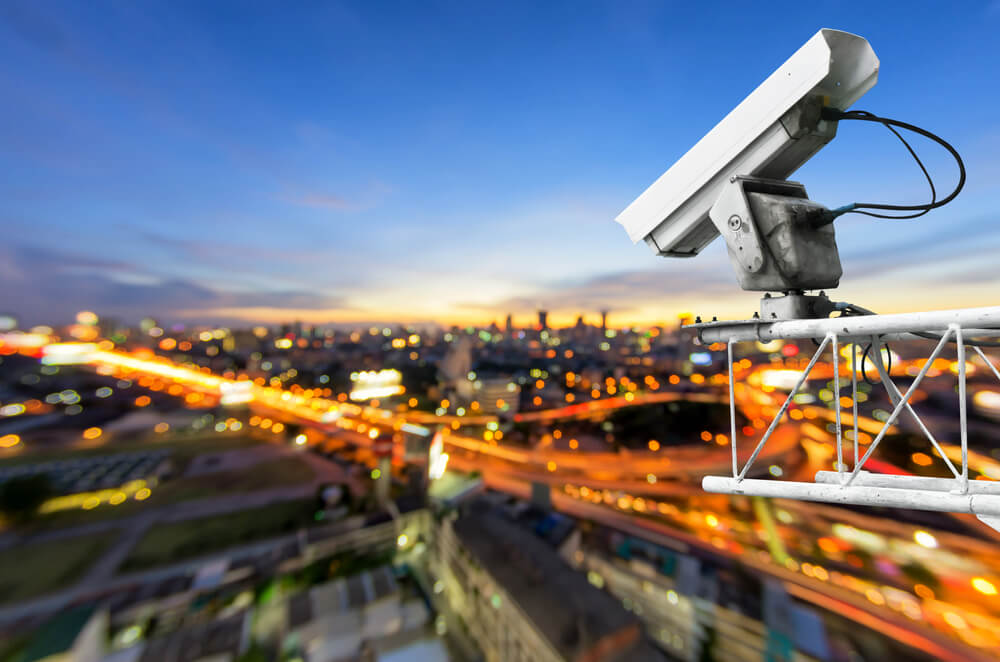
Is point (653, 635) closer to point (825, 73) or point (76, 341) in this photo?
point (825, 73)

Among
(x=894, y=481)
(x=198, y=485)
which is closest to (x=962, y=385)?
(x=894, y=481)

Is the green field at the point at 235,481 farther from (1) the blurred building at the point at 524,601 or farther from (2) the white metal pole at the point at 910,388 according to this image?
(2) the white metal pole at the point at 910,388

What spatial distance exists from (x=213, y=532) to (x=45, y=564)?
5.80 m

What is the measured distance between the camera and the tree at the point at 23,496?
17438 mm

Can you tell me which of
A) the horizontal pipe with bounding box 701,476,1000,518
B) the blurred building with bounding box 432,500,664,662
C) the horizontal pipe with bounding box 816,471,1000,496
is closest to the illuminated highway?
the blurred building with bounding box 432,500,664,662

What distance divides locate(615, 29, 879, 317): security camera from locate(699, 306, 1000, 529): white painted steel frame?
8.9 inches

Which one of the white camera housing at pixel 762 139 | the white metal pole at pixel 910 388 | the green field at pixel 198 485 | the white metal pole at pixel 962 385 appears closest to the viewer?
the white metal pole at pixel 962 385

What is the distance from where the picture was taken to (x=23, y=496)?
1764 cm

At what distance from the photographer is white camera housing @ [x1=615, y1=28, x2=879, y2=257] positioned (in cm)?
186

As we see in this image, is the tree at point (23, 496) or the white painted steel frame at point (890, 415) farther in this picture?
the tree at point (23, 496)

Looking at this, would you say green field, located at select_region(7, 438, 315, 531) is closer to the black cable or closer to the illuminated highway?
the illuminated highway

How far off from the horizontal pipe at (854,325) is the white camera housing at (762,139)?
74 centimetres

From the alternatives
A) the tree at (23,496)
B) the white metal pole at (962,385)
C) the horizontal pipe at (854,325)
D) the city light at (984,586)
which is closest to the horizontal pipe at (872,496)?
the white metal pole at (962,385)

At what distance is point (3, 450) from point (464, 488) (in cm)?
3428
